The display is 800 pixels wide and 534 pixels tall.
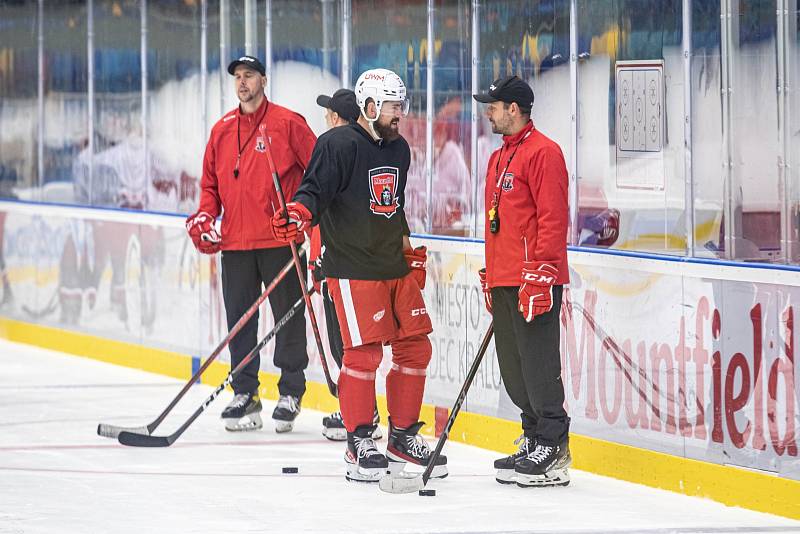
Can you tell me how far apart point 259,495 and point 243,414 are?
1.61 m

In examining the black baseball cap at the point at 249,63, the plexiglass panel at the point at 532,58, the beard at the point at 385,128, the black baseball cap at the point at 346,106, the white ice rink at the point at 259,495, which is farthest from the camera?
the black baseball cap at the point at 249,63

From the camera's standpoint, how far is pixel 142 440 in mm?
7496

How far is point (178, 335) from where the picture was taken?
32.7ft

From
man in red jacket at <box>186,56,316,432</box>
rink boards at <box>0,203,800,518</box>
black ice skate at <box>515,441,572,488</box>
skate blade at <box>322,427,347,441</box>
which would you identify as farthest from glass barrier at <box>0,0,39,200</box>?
black ice skate at <box>515,441,572,488</box>

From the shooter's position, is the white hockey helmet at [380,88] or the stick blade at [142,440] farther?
the stick blade at [142,440]

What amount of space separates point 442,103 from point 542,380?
83.4 inches

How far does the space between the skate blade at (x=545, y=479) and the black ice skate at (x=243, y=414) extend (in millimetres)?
1879

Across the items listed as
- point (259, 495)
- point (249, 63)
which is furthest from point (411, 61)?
point (259, 495)

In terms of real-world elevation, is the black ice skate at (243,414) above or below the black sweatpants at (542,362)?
below

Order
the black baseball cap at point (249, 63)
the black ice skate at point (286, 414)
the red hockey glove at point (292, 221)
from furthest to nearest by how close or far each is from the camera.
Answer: the black ice skate at point (286, 414) → the black baseball cap at point (249, 63) → the red hockey glove at point (292, 221)

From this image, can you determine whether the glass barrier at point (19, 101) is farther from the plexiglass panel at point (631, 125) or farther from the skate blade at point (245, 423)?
the plexiglass panel at point (631, 125)

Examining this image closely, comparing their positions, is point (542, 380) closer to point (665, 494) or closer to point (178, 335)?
point (665, 494)

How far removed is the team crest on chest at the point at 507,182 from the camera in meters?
6.48

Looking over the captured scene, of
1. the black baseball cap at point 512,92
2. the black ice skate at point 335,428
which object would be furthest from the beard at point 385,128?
the black ice skate at point 335,428
